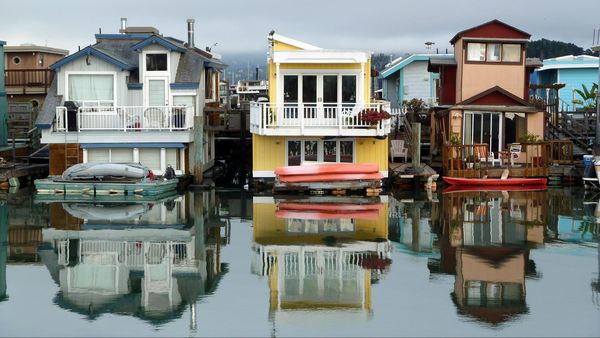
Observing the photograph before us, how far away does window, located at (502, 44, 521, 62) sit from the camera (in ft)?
122

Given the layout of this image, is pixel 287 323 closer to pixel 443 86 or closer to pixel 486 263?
pixel 486 263

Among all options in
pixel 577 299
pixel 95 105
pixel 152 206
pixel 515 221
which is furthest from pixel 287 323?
pixel 95 105

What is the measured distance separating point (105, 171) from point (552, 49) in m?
64.4

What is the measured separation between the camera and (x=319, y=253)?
2114cm

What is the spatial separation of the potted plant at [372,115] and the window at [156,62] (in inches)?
343

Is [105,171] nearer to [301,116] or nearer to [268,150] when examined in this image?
[268,150]

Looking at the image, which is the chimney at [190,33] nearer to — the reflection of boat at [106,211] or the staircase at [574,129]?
the reflection of boat at [106,211]

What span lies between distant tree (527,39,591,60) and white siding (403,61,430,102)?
40.1m

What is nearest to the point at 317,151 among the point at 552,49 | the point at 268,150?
the point at 268,150

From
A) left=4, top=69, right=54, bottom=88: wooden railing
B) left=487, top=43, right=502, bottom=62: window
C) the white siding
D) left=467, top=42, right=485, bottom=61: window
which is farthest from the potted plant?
left=4, top=69, right=54, bottom=88: wooden railing

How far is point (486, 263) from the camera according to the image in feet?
65.6

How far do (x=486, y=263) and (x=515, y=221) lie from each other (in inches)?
247

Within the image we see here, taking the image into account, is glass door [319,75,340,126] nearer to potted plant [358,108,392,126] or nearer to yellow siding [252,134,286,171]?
potted plant [358,108,392,126]

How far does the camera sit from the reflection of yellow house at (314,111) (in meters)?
32.1
